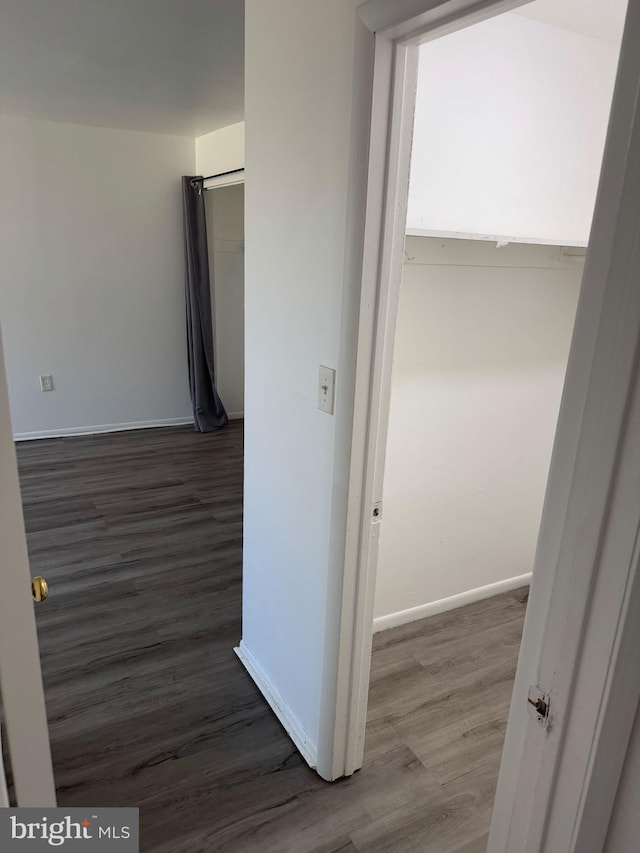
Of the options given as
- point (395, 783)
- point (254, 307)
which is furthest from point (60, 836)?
point (254, 307)

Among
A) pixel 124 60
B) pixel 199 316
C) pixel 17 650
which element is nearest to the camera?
pixel 17 650

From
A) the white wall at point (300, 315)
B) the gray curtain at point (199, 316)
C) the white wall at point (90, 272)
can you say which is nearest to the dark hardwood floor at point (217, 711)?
the white wall at point (300, 315)

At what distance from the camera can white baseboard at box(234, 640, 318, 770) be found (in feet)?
5.92

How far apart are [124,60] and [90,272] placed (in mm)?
2205

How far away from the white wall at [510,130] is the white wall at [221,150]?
261cm

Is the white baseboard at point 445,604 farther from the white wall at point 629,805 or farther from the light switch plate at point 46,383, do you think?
the light switch plate at point 46,383

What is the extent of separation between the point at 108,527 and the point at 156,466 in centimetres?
102

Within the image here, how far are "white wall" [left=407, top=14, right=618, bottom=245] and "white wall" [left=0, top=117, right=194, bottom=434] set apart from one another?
3.48 meters

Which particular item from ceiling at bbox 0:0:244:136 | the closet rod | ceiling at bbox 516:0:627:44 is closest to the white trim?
ceiling at bbox 516:0:627:44

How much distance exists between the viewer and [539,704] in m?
0.84

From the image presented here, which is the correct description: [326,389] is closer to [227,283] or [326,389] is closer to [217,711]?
[217,711]

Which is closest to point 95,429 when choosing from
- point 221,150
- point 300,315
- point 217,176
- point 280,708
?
point 217,176

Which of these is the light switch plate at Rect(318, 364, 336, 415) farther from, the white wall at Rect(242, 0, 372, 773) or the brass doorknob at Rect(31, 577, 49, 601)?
the brass doorknob at Rect(31, 577, 49, 601)

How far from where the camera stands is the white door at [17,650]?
36.1 inches
